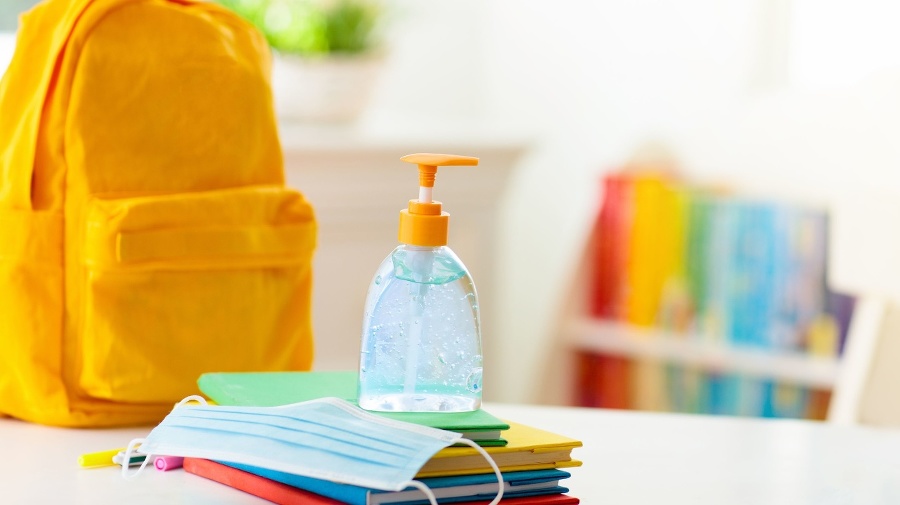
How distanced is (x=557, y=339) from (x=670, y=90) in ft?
1.86

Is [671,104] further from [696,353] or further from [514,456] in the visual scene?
[514,456]

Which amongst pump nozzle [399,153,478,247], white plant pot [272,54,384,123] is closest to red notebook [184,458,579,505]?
pump nozzle [399,153,478,247]

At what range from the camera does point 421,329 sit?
773 mm

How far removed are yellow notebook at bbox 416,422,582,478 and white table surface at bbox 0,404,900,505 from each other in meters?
0.06

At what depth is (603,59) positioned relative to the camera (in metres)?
2.64

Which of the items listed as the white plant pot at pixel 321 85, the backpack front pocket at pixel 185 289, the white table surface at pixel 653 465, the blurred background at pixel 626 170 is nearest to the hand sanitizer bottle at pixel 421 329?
the white table surface at pixel 653 465

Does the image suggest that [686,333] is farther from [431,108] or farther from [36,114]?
[36,114]

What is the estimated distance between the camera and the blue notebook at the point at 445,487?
692 millimetres

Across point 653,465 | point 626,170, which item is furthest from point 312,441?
point 626,170

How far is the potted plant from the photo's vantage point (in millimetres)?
2139

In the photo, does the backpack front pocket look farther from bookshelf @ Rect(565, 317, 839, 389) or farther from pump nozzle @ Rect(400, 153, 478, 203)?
bookshelf @ Rect(565, 317, 839, 389)

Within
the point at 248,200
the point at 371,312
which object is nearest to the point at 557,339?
the point at 248,200

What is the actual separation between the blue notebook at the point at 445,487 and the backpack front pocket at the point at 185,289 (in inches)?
8.8

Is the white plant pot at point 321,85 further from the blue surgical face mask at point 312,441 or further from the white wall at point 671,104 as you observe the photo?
the blue surgical face mask at point 312,441
